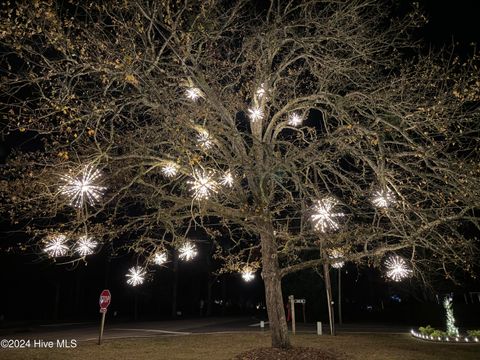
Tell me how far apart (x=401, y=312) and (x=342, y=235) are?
2837 centimetres

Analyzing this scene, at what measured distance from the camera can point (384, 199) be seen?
333 inches

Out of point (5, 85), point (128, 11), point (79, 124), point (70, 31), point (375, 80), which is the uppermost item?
point (128, 11)

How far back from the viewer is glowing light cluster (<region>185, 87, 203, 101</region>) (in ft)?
36.0

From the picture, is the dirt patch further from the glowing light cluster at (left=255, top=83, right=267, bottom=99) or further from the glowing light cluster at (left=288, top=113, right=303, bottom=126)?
the glowing light cluster at (left=255, top=83, right=267, bottom=99)

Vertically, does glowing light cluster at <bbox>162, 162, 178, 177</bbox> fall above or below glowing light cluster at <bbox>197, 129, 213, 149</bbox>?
→ below

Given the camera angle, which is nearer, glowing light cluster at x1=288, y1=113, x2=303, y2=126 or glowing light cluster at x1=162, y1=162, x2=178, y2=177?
glowing light cluster at x1=162, y1=162, x2=178, y2=177

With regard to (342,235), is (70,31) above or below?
above

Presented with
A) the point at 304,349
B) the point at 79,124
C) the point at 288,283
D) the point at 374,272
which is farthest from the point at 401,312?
the point at 79,124

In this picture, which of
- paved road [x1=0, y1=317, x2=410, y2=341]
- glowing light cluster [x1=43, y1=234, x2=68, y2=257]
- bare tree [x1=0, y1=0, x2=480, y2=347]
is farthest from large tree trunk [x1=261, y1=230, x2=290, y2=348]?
paved road [x1=0, y1=317, x2=410, y2=341]

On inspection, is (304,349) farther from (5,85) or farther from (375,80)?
(5,85)

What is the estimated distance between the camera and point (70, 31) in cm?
952

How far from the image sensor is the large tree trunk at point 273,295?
11016mm

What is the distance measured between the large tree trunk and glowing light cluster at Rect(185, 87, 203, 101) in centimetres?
452

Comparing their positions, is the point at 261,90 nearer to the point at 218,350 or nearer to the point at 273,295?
the point at 273,295
